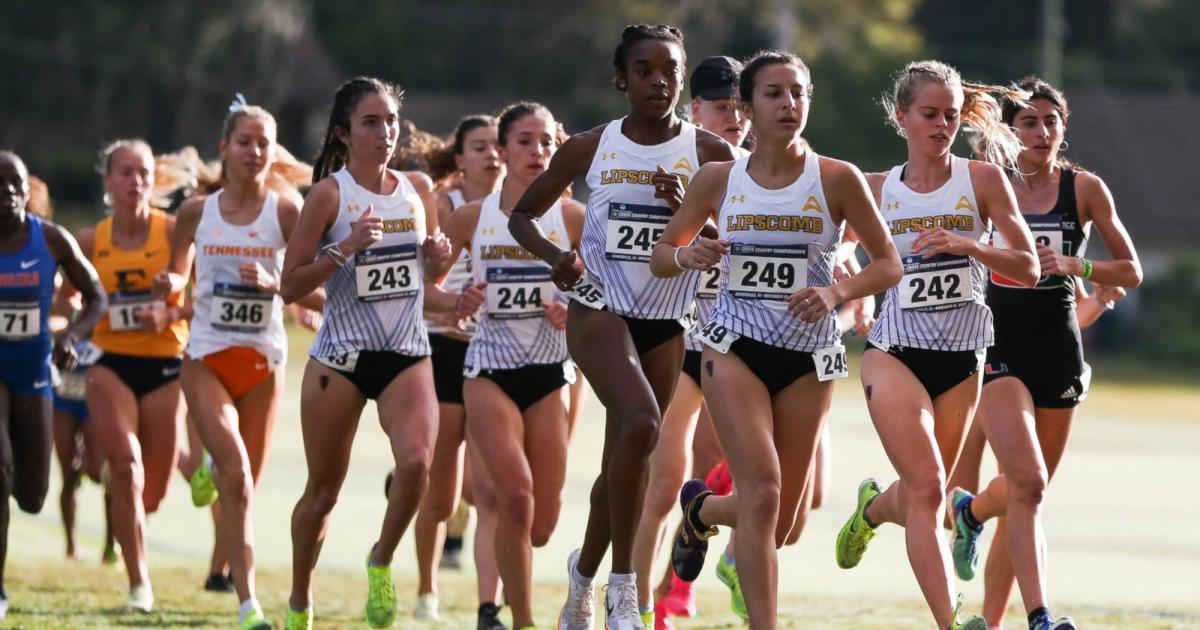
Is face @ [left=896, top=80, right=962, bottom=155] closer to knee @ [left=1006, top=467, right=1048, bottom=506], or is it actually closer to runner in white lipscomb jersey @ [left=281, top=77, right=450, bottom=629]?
knee @ [left=1006, top=467, right=1048, bottom=506]

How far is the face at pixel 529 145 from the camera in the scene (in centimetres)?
872

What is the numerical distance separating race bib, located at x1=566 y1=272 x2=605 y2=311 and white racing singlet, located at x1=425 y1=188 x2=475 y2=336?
2.27 m

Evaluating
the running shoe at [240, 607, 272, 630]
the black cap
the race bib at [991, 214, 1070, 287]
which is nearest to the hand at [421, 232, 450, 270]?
the black cap

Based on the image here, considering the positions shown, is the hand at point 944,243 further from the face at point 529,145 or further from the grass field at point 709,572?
the grass field at point 709,572

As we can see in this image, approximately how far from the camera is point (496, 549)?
320 inches

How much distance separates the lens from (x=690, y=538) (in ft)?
27.4

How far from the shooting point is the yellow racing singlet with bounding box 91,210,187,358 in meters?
10.2

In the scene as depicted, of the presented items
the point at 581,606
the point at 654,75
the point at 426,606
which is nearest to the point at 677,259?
the point at 654,75

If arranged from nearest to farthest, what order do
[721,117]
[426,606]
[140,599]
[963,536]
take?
[963,536] → [721,117] → [140,599] → [426,606]

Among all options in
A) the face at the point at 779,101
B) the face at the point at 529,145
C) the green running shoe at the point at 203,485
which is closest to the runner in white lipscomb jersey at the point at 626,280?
the face at the point at 779,101

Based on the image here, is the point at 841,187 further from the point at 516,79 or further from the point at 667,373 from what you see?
the point at 516,79

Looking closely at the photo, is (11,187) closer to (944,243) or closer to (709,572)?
(944,243)

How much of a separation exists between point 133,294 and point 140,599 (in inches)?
68.7

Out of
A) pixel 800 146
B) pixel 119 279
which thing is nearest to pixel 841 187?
pixel 800 146
